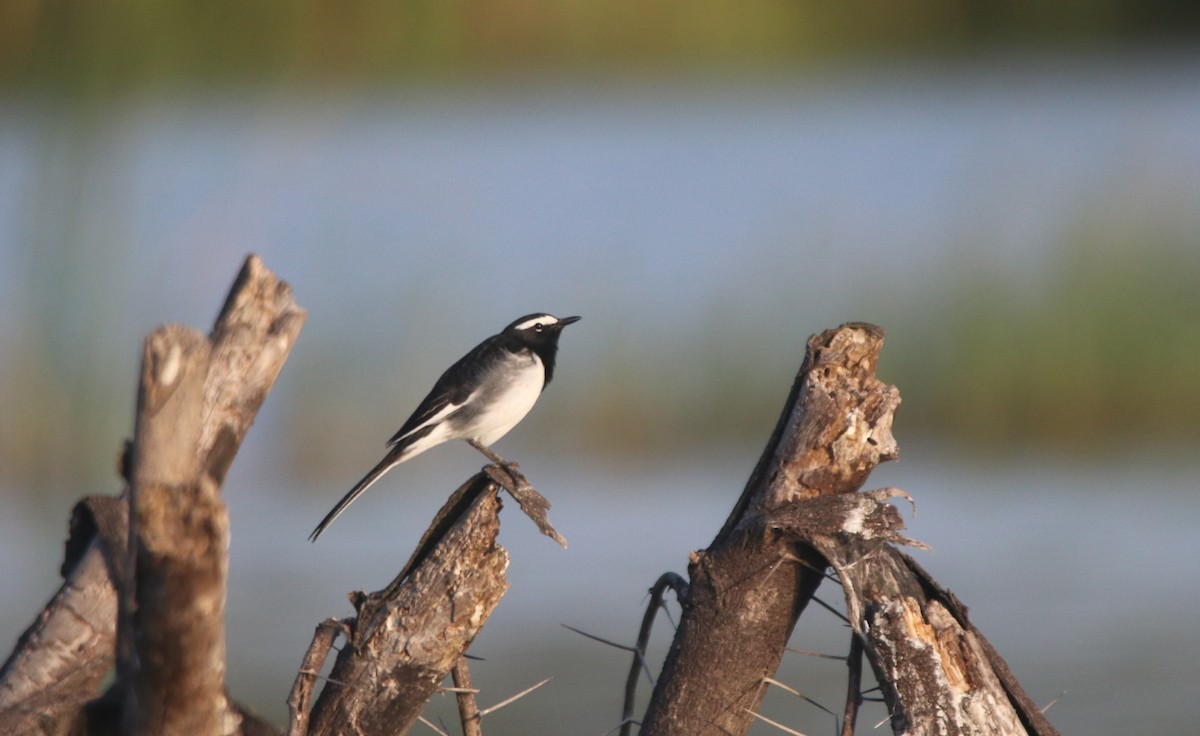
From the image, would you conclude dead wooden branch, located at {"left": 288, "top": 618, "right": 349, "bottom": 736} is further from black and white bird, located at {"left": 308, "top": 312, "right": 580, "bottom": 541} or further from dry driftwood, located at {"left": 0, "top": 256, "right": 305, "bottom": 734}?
Result: black and white bird, located at {"left": 308, "top": 312, "right": 580, "bottom": 541}

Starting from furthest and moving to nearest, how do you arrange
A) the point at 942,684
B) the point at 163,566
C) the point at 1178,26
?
the point at 1178,26 → the point at 942,684 → the point at 163,566

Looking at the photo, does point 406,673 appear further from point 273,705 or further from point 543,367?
point 273,705

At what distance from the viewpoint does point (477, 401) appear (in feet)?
21.1

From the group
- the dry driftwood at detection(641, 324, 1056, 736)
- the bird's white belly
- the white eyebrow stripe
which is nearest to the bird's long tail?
the bird's white belly

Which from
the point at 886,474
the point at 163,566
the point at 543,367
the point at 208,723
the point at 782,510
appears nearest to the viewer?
the point at 163,566

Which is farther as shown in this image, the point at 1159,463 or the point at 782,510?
the point at 1159,463

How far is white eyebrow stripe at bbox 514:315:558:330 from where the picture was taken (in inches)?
285

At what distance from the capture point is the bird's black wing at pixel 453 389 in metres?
6.26

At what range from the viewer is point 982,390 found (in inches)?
464

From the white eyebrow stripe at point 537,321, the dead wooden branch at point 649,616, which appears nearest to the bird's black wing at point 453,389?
the white eyebrow stripe at point 537,321

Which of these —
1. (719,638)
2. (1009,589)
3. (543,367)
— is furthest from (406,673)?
(1009,589)

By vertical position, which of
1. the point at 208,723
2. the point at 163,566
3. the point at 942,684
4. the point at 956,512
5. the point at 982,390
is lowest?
the point at 208,723

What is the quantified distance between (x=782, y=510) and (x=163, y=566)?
1.63 metres

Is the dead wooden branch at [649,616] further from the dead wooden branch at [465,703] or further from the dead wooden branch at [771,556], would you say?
the dead wooden branch at [465,703]
